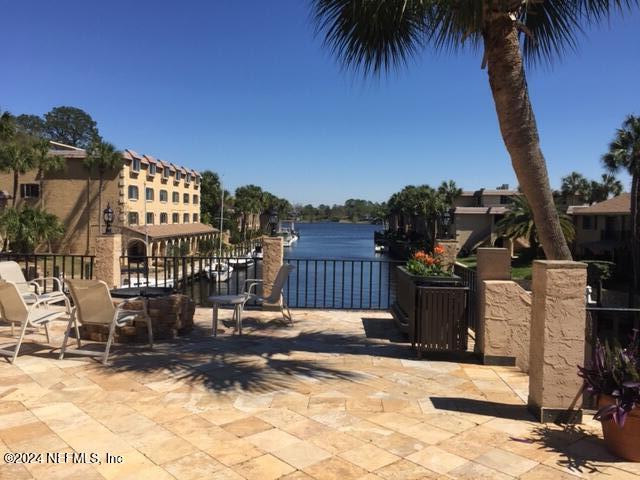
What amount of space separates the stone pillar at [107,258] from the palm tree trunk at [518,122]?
5.81 m

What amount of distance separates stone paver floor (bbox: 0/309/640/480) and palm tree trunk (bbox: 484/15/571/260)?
5.34ft

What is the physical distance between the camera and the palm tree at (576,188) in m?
57.9

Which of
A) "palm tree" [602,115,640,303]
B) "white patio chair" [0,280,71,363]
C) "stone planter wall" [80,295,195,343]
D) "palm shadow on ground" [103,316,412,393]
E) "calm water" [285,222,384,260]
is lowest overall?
"calm water" [285,222,384,260]

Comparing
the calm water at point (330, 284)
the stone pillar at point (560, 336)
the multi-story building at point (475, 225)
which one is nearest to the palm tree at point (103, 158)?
the calm water at point (330, 284)

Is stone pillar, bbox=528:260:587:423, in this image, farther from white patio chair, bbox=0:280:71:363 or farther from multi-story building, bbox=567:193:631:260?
multi-story building, bbox=567:193:631:260

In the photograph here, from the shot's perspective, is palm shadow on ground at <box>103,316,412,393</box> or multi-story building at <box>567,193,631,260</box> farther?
multi-story building at <box>567,193,631,260</box>

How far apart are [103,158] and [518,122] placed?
123 feet

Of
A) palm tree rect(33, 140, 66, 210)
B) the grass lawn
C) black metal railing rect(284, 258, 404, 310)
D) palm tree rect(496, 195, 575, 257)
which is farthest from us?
palm tree rect(33, 140, 66, 210)

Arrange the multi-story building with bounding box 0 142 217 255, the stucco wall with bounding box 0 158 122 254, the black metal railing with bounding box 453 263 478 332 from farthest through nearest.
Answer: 1. the stucco wall with bounding box 0 158 122 254
2. the multi-story building with bounding box 0 142 217 255
3. the black metal railing with bounding box 453 263 478 332

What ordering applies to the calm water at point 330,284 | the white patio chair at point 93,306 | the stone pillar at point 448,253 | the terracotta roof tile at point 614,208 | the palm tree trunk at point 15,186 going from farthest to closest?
1. the palm tree trunk at point 15,186
2. the terracotta roof tile at point 614,208
3. the calm water at point 330,284
4. the stone pillar at point 448,253
5. the white patio chair at point 93,306

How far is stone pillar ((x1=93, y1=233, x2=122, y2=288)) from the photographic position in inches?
290

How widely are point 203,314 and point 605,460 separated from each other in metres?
6.18

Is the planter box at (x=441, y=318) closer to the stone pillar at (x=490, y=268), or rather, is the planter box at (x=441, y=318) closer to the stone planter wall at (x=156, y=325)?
the stone pillar at (x=490, y=268)

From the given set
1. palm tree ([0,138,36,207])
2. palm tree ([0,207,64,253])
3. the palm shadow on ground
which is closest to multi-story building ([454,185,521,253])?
palm tree ([0,207,64,253])
